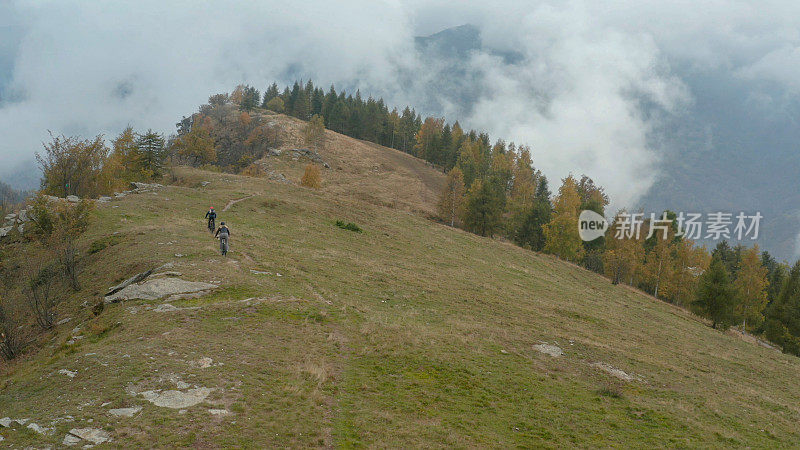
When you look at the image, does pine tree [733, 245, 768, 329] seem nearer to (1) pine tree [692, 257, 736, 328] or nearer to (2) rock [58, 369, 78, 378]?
(1) pine tree [692, 257, 736, 328]

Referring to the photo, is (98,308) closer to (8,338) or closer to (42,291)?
(8,338)

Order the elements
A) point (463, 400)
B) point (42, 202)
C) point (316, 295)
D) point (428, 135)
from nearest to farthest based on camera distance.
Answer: point (463, 400) → point (316, 295) → point (42, 202) → point (428, 135)

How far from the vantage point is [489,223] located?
7306cm

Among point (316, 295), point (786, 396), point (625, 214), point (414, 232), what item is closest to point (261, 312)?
point (316, 295)

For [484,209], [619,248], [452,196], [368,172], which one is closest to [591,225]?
[619,248]

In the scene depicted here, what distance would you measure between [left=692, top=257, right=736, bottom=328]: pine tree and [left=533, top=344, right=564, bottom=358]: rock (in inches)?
1616

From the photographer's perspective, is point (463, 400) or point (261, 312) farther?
point (261, 312)

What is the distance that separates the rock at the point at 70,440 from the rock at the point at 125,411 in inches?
36.4

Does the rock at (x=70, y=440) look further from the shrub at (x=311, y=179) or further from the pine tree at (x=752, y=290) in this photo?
the pine tree at (x=752, y=290)

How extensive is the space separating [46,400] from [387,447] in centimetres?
911

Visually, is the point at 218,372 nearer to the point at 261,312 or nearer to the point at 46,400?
the point at 46,400

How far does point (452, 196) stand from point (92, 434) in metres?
75.5

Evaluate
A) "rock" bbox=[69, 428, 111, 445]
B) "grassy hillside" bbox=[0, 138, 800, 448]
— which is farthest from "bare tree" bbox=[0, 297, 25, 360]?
"rock" bbox=[69, 428, 111, 445]

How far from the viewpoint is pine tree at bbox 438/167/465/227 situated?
265ft
